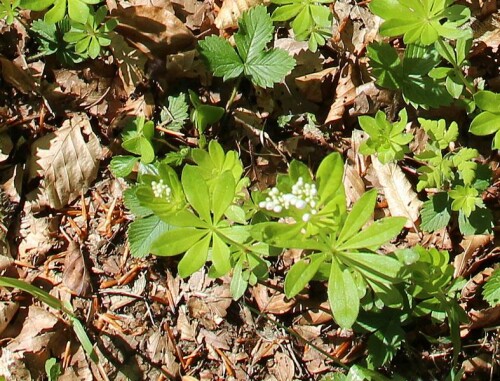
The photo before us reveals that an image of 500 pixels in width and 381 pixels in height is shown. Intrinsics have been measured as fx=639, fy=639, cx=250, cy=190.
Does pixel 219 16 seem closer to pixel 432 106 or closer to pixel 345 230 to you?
pixel 432 106

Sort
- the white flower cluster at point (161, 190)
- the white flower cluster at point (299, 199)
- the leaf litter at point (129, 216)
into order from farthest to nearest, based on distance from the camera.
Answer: the leaf litter at point (129, 216), the white flower cluster at point (161, 190), the white flower cluster at point (299, 199)

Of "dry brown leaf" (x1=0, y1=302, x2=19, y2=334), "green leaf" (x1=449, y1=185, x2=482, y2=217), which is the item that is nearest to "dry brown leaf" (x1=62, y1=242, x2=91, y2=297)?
"dry brown leaf" (x1=0, y1=302, x2=19, y2=334)

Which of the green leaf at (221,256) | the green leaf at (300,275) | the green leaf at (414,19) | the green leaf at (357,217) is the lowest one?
the green leaf at (221,256)

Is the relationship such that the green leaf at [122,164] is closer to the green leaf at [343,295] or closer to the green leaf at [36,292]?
the green leaf at [36,292]

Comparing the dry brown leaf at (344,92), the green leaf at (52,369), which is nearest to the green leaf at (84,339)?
the green leaf at (52,369)

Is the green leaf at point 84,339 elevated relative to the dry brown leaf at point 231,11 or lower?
lower

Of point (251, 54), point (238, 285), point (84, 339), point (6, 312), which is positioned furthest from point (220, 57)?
point (6, 312)

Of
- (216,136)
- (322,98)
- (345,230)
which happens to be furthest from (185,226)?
(322,98)
